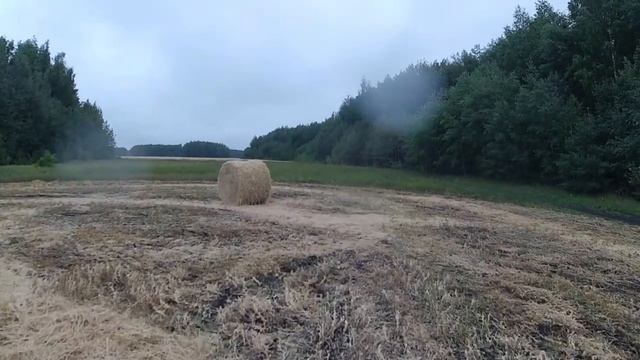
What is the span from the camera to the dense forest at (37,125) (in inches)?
1167

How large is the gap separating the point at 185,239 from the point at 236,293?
192cm

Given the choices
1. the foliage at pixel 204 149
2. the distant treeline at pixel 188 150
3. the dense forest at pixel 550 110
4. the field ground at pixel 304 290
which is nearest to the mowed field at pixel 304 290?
the field ground at pixel 304 290

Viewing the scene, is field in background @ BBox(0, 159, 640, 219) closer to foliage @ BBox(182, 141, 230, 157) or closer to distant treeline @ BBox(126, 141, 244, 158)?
distant treeline @ BBox(126, 141, 244, 158)

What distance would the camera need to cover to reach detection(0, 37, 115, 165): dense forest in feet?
97.2

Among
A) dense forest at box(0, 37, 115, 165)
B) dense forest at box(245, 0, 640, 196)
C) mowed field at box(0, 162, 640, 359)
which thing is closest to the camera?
mowed field at box(0, 162, 640, 359)

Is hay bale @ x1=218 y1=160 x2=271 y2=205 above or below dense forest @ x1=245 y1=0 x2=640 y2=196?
below

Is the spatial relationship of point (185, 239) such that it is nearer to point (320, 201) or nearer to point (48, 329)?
point (48, 329)

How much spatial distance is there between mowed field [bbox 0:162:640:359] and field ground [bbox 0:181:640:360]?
0.01 meters

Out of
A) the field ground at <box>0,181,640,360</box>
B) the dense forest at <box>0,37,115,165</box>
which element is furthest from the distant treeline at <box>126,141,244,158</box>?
the field ground at <box>0,181,640,360</box>

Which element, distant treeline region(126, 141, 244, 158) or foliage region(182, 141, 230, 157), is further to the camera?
foliage region(182, 141, 230, 157)

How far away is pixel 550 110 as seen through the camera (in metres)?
16.6

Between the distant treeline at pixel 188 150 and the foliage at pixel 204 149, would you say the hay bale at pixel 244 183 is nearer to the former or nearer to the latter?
the distant treeline at pixel 188 150

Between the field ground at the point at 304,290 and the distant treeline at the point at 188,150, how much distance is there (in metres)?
14.2

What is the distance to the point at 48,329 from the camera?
3020 mm
